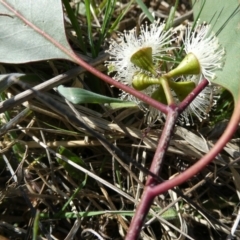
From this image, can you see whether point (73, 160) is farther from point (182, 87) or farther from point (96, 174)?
point (182, 87)

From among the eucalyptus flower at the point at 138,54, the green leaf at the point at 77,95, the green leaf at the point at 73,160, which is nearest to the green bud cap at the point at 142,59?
the eucalyptus flower at the point at 138,54

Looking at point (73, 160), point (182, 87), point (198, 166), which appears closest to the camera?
point (198, 166)

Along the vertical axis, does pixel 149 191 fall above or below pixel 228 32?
below

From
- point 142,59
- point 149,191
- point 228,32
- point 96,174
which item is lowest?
point 96,174

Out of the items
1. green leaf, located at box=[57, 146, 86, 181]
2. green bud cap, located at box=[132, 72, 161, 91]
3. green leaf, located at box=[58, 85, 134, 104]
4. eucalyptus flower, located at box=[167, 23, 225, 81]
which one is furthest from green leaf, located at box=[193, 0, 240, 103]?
green leaf, located at box=[57, 146, 86, 181]

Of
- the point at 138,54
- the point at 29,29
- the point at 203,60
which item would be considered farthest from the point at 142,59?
the point at 29,29

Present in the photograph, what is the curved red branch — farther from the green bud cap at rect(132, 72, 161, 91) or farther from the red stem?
the green bud cap at rect(132, 72, 161, 91)
